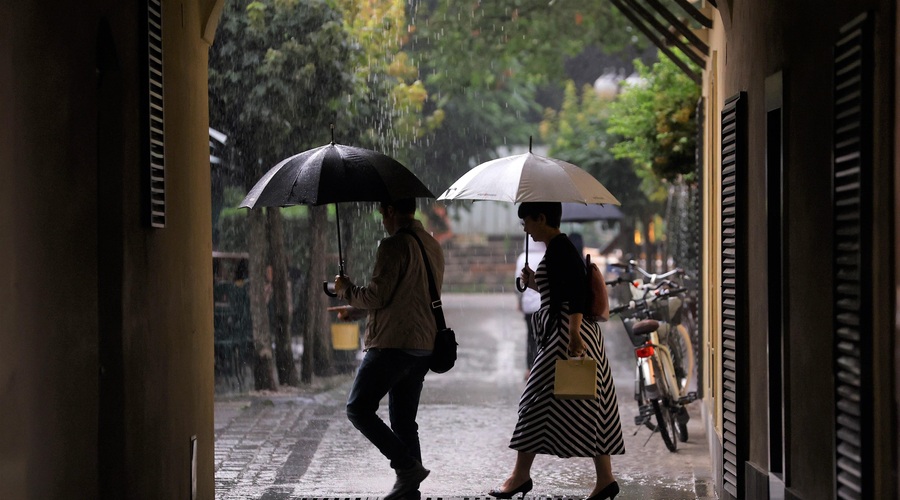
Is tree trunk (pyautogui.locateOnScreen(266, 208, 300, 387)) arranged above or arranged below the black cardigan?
below

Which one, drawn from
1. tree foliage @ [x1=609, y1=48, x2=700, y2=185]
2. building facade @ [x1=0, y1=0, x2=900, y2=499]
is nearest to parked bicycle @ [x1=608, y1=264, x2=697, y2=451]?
tree foliage @ [x1=609, y1=48, x2=700, y2=185]

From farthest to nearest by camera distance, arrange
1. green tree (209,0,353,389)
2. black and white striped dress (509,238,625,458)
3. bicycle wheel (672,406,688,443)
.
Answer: green tree (209,0,353,389)
bicycle wheel (672,406,688,443)
black and white striped dress (509,238,625,458)

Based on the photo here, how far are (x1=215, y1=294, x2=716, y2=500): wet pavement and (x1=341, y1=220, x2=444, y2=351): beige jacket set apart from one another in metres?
1.60

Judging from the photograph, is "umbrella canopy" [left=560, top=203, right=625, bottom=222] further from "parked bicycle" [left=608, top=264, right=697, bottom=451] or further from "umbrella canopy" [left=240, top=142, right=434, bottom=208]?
"umbrella canopy" [left=240, top=142, right=434, bottom=208]

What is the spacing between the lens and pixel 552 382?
7492mm

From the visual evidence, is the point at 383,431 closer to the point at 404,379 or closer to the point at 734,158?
the point at 404,379

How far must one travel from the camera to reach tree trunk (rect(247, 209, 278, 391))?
15.3 m

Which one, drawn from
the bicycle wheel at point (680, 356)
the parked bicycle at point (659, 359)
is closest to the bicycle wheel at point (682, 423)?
the parked bicycle at point (659, 359)

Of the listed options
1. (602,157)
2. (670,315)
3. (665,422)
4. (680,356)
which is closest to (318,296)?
(680,356)

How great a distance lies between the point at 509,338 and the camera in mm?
24438

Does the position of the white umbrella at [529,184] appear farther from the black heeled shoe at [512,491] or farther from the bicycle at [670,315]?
the bicycle at [670,315]

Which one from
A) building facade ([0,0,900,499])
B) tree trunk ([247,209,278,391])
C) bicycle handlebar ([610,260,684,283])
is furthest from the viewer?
tree trunk ([247,209,278,391])

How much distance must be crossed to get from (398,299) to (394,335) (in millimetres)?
197

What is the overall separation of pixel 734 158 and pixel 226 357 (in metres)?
9.16
